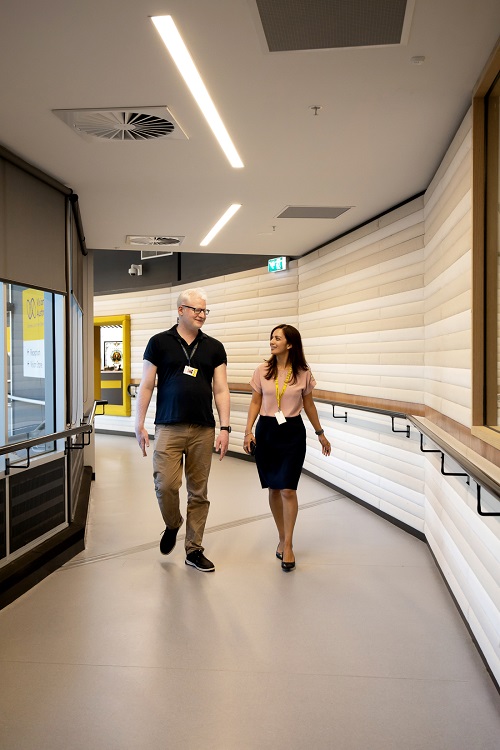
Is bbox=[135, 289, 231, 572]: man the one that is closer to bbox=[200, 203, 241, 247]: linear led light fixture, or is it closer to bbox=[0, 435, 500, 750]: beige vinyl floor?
bbox=[0, 435, 500, 750]: beige vinyl floor

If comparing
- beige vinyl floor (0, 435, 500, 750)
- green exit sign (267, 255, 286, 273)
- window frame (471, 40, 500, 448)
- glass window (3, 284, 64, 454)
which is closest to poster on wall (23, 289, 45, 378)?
glass window (3, 284, 64, 454)

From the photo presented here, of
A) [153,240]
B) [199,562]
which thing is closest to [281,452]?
[199,562]

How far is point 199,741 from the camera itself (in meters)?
2.44

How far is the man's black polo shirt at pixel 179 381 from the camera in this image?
14.2ft

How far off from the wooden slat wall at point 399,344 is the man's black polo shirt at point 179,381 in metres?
1.66

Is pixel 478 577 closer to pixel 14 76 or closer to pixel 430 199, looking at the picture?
pixel 430 199

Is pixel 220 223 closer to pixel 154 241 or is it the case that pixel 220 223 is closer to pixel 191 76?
pixel 154 241

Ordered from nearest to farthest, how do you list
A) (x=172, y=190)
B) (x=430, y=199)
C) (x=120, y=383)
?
(x=430, y=199) < (x=172, y=190) < (x=120, y=383)

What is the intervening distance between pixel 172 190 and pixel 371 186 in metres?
1.70

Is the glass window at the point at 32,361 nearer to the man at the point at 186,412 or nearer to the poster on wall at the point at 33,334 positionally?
the poster on wall at the point at 33,334

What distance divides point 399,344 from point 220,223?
94.7 inches

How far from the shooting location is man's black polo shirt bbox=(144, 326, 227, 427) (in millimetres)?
4332

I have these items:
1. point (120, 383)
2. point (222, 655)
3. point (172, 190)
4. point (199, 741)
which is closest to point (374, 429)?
point (172, 190)

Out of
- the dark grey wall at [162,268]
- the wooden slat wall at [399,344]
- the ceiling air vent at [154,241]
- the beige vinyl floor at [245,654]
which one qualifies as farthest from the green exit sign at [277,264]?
the beige vinyl floor at [245,654]
